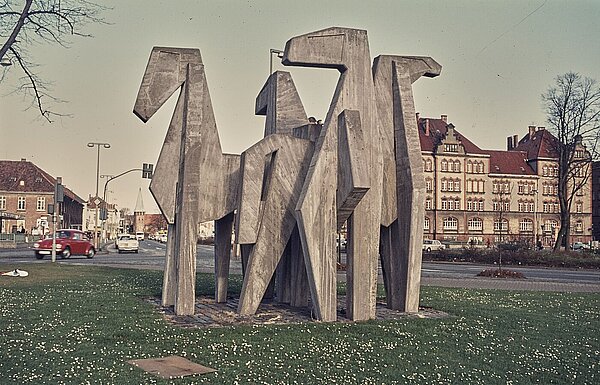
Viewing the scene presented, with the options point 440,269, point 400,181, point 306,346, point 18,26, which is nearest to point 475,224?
point 440,269

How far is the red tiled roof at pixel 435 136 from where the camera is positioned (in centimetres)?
8256

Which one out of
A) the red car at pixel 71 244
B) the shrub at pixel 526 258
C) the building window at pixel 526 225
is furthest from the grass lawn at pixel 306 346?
the building window at pixel 526 225

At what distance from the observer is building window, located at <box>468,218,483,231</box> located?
84.9 meters

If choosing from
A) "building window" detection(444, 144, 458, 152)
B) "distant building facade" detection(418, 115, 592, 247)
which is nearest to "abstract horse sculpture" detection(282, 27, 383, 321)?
"distant building facade" detection(418, 115, 592, 247)

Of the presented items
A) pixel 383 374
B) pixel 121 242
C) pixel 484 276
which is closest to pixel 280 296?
pixel 383 374

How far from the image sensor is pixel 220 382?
740 centimetres

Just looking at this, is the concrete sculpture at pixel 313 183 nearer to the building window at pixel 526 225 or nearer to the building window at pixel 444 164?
the building window at pixel 444 164

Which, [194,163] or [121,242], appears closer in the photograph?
[194,163]

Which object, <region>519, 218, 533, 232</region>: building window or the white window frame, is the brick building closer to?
the white window frame

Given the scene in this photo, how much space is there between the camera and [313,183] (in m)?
12.1

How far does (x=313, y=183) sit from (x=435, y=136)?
7412 centimetres

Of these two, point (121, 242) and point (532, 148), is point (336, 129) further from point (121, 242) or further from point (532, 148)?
point (532, 148)

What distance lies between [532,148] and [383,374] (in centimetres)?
8805

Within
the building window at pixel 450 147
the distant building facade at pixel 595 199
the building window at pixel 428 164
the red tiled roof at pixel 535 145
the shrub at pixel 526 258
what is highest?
the red tiled roof at pixel 535 145
